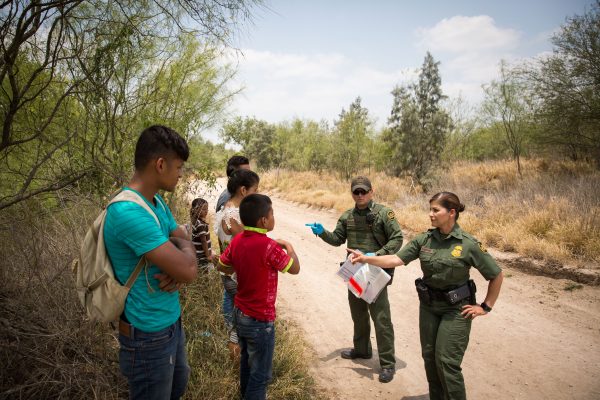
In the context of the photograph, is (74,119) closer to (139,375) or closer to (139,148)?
(139,148)

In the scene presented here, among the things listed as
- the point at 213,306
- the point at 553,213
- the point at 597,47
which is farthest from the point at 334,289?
the point at 597,47

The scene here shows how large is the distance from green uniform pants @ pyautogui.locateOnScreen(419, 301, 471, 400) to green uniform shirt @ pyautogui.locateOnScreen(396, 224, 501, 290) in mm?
206

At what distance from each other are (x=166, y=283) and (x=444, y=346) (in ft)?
7.68

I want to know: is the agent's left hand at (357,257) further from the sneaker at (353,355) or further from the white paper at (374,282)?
the sneaker at (353,355)

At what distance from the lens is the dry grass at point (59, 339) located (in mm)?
2404

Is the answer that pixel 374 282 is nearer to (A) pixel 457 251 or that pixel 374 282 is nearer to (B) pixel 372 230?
(B) pixel 372 230

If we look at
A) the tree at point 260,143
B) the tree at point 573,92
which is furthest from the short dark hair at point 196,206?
the tree at point 260,143

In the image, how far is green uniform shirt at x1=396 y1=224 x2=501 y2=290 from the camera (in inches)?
118

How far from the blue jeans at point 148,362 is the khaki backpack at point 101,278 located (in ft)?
0.64

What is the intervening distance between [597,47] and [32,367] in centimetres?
1650

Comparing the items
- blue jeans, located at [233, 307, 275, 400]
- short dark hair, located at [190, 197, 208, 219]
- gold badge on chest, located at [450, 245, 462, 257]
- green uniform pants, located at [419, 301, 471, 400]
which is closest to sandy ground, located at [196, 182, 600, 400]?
green uniform pants, located at [419, 301, 471, 400]

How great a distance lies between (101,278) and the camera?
167cm

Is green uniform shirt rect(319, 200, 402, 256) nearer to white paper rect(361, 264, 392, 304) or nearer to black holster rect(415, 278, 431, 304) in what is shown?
white paper rect(361, 264, 392, 304)

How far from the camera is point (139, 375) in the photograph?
5.92 ft
